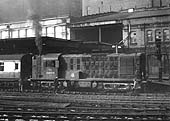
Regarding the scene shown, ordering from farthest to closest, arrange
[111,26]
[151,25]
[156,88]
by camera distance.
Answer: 1. [111,26]
2. [151,25]
3. [156,88]

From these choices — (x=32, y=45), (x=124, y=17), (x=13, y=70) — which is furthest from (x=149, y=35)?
(x=13, y=70)

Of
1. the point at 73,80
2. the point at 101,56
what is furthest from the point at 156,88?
the point at 73,80

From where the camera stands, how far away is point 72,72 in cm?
2381

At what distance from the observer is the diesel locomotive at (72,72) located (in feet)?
73.0

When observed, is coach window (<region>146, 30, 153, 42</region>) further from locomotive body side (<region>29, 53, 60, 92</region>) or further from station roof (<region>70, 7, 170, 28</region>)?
locomotive body side (<region>29, 53, 60, 92</region>)

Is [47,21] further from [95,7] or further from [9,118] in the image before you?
[9,118]

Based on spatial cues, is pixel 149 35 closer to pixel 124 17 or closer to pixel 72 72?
pixel 124 17

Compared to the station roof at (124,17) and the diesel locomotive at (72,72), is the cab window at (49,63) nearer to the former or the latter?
the diesel locomotive at (72,72)

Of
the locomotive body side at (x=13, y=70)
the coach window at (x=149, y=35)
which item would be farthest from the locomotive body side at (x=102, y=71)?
the coach window at (x=149, y=35)

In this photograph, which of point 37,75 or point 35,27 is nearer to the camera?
point 37,75

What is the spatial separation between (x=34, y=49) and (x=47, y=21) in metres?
17.7

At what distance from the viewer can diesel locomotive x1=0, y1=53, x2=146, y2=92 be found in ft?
73.0

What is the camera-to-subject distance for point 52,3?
2295 cm

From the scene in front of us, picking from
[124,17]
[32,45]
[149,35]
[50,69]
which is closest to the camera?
[50,69]
